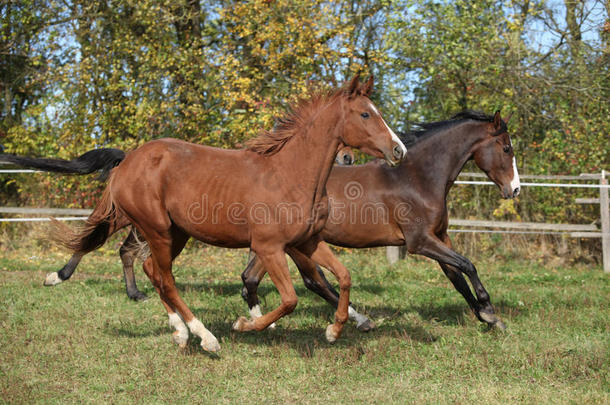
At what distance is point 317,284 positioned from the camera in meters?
5.46

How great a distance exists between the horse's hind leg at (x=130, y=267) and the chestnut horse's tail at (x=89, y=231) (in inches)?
39.2

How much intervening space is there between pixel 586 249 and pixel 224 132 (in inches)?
283

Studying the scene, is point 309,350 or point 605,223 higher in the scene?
point 605,223

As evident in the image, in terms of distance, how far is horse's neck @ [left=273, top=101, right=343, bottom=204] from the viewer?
14.4ft

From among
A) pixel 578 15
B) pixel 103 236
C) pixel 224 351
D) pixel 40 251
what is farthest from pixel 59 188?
pixel 578 15

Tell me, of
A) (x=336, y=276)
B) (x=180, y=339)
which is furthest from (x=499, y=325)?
(x=180, y=339)

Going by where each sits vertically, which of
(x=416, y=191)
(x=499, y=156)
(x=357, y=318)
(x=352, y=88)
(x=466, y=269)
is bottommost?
(x=357, y=318)

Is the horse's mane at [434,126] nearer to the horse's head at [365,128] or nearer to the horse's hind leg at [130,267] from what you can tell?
the horse's head at [365,128]

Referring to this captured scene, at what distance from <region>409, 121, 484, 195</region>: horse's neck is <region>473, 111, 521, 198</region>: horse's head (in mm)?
95

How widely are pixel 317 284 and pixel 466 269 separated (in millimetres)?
1378

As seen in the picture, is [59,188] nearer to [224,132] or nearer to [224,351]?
[224,132]

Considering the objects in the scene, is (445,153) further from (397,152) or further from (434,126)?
(397,152)

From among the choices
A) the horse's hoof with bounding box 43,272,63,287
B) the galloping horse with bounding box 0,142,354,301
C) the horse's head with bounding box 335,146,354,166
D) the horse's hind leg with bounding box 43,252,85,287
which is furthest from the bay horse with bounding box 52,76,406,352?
the horse's hoof with bounding box 43,272,63,287

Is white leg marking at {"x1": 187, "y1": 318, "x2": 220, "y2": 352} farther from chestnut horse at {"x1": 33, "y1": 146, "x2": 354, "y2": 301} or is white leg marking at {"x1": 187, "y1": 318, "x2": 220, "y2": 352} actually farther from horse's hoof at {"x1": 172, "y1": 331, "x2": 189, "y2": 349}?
chestnut horse at {"x1": 33, "y1": 146, "x2": 354, "y2": 301}
